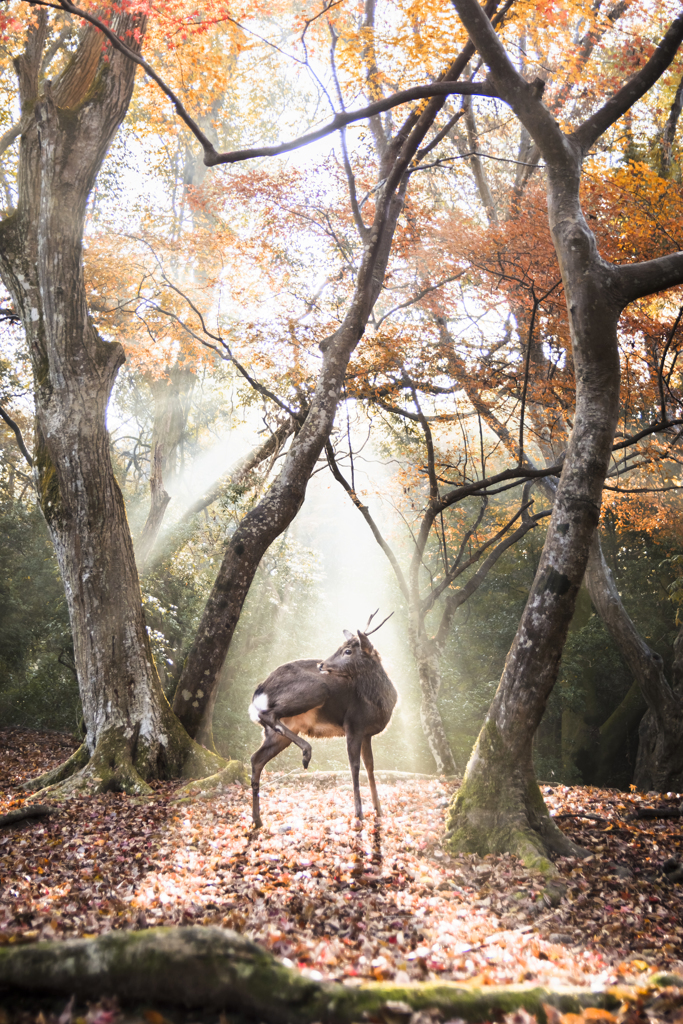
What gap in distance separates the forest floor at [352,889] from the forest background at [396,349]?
435 cm

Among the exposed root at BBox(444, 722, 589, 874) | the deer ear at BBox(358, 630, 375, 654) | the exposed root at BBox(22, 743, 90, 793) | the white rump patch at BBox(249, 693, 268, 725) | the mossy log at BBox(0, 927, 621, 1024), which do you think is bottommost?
the exposed root at BBox(22, 743, 90, 793)

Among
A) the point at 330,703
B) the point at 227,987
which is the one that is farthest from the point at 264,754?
the point at 227,987

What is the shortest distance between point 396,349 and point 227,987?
9.92 meters

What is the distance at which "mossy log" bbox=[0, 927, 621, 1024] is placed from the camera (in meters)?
1.78

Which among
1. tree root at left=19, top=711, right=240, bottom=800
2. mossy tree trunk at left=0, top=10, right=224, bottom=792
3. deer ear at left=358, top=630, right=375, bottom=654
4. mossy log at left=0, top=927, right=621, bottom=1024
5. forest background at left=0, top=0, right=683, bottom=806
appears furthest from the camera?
forest background at left=0, top=0, right=683, bottom=806

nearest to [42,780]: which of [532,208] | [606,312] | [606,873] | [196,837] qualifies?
[196,837]

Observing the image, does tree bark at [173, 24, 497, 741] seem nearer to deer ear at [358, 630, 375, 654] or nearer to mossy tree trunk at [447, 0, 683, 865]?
deer ear at [358, 630, 375, 654]

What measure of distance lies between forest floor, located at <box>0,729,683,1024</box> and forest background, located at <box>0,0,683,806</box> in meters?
4.35

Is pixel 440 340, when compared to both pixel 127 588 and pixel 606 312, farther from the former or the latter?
pixel 127 588

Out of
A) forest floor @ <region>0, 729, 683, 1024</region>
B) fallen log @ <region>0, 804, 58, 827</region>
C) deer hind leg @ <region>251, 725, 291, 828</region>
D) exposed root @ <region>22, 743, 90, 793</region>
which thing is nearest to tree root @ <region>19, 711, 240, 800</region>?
exposed root @ <region>22, 743, 90, 793</region>

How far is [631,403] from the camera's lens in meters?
10.8

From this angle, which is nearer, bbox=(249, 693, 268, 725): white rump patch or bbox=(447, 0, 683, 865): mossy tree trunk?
bbox=(447, 0, 683, 865): mossy tree trunk

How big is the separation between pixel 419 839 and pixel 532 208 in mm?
10342

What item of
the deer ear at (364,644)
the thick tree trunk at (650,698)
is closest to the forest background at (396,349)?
the thick tree trunk at (650,698)
